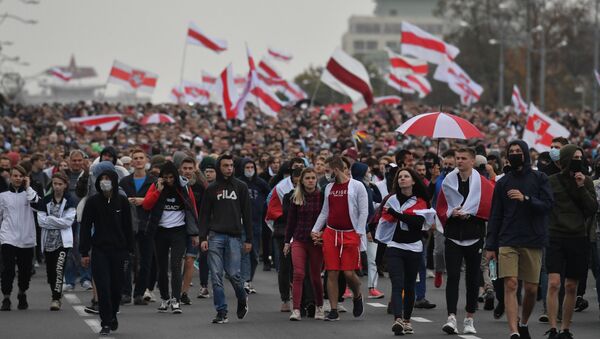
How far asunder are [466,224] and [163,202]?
3717 mm

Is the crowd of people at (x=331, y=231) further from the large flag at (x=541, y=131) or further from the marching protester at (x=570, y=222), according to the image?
the large flag at (x=541, y=131)

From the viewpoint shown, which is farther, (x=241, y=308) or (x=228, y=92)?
(x=228, y=92)

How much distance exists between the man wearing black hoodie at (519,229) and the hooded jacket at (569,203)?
730mm

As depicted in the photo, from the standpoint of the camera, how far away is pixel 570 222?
1445cm

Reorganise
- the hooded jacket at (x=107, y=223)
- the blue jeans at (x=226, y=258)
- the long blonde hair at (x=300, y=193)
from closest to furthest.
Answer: the hooded jacket at (x=107, y=223) < the blue jeans at (x=226, y=258) < the long blonde hair at (x=300, y=193)

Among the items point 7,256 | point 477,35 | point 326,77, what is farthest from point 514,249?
point 477,35

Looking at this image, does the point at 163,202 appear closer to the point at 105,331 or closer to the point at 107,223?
the point at 107,223

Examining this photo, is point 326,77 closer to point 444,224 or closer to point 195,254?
point 195,254

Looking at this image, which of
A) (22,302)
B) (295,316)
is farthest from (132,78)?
(295,316)

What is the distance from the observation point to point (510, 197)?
13.6 meters

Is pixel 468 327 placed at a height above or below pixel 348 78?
below

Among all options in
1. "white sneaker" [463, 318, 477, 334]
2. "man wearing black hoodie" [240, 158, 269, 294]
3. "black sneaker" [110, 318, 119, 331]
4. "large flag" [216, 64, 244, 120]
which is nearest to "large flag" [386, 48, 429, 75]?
"large flag" [216, 64, 244, 120]

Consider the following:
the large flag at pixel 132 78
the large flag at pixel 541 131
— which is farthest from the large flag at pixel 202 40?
the large flag at pixel 541 131

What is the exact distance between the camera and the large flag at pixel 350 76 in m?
34.9
